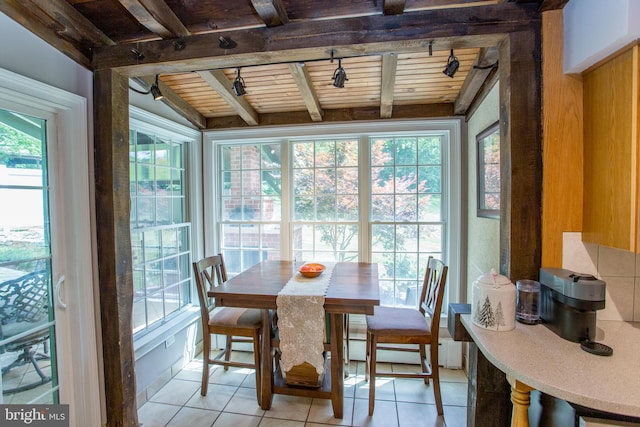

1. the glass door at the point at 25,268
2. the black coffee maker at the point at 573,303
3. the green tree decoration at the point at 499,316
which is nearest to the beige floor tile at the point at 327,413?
the green tree decoration at the point at 499,316

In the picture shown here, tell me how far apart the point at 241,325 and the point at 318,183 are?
153 cm

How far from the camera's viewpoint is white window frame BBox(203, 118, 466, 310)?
2611mm

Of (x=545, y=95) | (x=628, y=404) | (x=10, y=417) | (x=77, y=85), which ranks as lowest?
(x=10, y=417)

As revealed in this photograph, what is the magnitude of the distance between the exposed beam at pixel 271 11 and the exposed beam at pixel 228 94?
2.55 ft

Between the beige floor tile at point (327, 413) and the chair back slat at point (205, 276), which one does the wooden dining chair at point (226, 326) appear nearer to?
the chair back slat at point (205, 276)

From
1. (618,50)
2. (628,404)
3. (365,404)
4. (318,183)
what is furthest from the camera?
(318,183)

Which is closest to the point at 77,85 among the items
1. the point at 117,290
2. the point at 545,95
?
the point at 117,290

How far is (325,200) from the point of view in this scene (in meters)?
2.95

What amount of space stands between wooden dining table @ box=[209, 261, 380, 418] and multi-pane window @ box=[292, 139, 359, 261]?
62 centimetres

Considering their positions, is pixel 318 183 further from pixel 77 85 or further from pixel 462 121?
pixel 77 85

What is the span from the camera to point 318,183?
2.96 metres

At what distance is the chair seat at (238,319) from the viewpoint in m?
2.16

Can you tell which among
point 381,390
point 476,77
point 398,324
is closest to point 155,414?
point 381,390

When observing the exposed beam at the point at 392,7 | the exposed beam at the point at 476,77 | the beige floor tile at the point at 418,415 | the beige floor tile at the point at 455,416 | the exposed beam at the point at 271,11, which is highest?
the exposed beam at the point at 271,11
